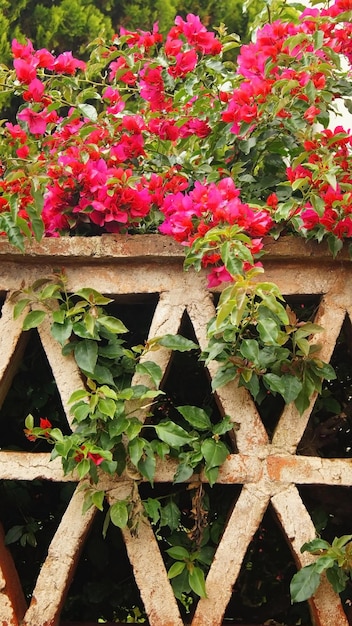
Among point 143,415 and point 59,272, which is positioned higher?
point 59,272

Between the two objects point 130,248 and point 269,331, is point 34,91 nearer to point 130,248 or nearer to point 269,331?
point 130,248

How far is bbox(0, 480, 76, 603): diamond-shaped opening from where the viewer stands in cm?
196

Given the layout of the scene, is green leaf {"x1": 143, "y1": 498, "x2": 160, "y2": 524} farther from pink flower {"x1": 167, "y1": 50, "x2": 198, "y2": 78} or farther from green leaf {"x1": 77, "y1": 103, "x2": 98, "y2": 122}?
pink flower {"x1": 167, "y1": 50, "x2": 198, "y2": 78}

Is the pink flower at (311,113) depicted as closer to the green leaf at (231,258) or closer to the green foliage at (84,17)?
the green leaf at (231,258)

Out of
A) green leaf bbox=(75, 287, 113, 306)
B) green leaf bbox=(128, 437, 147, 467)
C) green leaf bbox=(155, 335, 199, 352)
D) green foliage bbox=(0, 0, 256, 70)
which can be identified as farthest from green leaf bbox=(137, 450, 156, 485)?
green foliage bbox=(0, 0, 256, 70)

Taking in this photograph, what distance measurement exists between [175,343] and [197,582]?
52 cm

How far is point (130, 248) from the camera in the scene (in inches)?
64.2

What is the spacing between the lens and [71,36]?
4398 millimetres

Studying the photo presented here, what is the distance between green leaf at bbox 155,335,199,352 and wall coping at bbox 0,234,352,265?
189 millimetres

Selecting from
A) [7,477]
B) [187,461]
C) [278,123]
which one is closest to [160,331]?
[187,461]

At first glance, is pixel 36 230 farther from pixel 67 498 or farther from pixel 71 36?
pixel 71 36

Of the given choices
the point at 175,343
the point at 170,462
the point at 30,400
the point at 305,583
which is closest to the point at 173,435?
the point at 170,462

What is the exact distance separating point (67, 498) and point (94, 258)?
69 cm

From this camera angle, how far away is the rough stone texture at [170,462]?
5.02 ft
